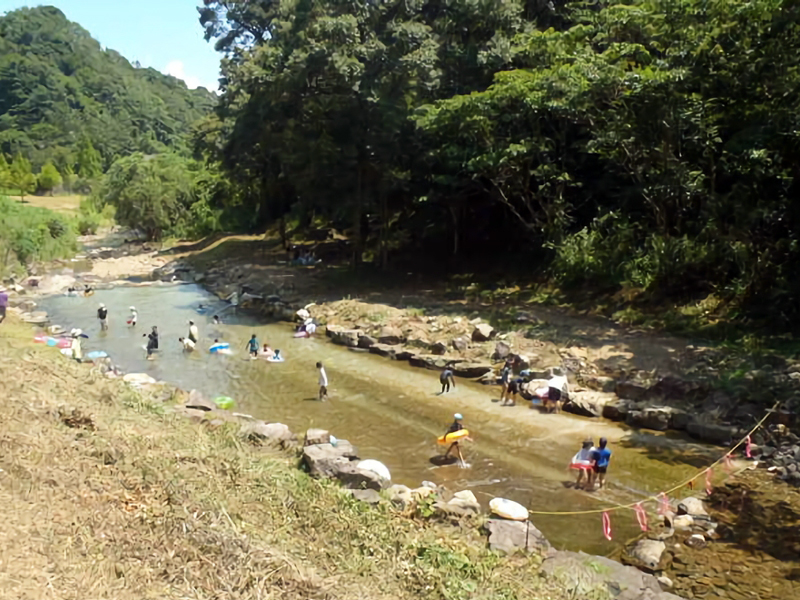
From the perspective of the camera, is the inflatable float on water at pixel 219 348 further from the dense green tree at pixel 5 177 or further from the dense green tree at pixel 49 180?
the dense green tree at pixel 49 180

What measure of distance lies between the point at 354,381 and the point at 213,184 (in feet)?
119

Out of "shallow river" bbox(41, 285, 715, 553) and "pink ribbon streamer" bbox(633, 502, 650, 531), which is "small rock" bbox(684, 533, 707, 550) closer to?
"pink ribbon streamer" bbox(633, 502, 650, 531)

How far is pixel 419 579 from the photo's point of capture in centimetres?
809

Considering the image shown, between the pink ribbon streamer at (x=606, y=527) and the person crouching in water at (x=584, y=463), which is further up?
the person crouching in water at (x=584, y=463)

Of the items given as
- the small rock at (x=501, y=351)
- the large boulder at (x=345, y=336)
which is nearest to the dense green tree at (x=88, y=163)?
the large boulder at (x=345, y=336)

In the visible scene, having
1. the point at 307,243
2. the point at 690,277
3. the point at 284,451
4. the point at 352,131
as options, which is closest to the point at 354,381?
the point at 284,451

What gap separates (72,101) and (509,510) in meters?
131

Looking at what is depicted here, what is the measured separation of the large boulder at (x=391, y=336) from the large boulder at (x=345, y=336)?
966 millimetres

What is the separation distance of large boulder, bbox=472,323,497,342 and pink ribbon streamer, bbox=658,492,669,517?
1015 centimetres

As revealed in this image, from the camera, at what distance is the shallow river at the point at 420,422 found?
13.6m

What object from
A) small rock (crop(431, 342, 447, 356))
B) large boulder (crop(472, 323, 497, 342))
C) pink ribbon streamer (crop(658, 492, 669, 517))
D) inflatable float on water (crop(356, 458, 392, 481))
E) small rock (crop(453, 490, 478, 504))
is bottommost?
pink ribbon streamer (crop(658, 492, 669, 517))

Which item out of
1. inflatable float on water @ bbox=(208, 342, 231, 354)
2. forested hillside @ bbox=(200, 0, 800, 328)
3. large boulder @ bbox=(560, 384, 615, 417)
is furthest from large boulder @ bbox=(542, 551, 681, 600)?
inflatable float on water @ bbox=(208, 342, 231, 354)

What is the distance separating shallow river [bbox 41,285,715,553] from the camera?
44.5 feet

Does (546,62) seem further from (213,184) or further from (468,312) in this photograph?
(213,184)
